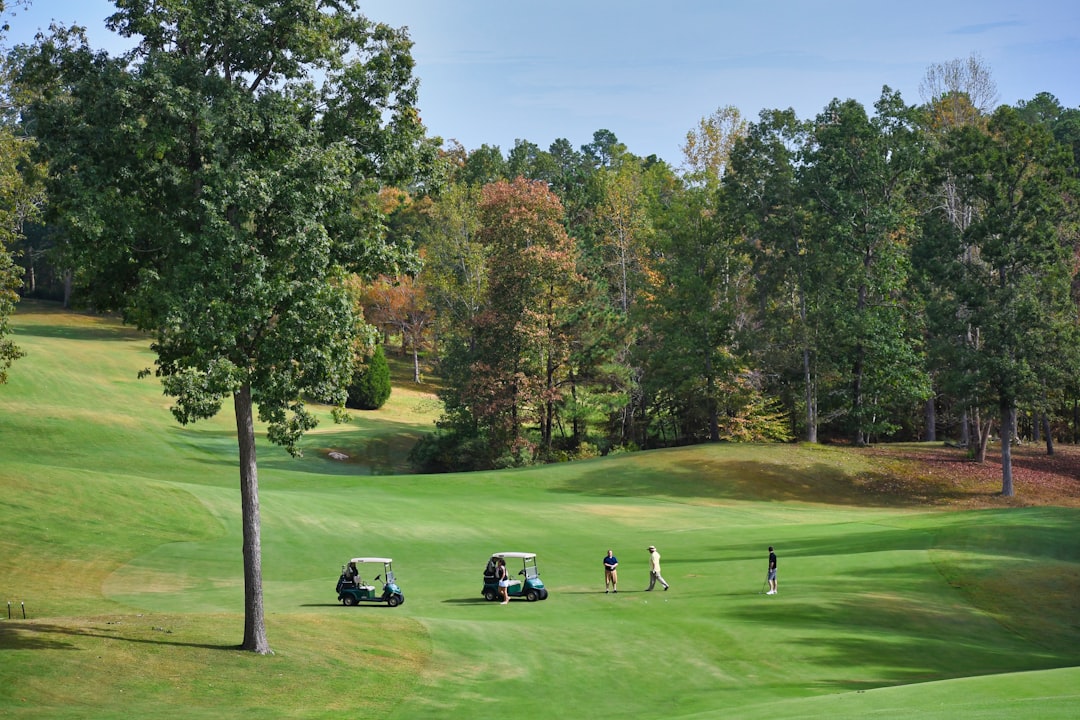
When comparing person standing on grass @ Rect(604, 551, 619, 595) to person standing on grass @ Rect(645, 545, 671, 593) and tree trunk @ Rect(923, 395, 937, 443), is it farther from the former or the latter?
tree trunk @ Rect(923, 395, 937, 443)

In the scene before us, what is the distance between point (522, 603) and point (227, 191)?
50.5 ft

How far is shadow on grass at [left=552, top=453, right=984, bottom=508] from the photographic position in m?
60.0

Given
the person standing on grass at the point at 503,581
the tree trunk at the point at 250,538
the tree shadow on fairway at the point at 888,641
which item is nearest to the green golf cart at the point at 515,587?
the person standing on grass at the point at 503,581

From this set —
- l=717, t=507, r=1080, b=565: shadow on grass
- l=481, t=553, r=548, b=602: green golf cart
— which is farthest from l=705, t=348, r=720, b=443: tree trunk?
l=481, t=553, r=548, b=602: green golf cart

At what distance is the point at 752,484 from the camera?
203 ft

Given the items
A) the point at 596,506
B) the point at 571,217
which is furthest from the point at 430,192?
the point at 571,217

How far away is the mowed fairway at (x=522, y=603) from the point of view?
802 inches

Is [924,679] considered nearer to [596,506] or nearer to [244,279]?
[244,279]

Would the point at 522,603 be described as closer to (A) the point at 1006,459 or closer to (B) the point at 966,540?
(B) the point at 966,540

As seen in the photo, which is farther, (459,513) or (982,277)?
(982,277)

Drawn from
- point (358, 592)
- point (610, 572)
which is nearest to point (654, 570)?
point (610, 572)

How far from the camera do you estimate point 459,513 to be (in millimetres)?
47375

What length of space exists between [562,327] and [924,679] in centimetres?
5005

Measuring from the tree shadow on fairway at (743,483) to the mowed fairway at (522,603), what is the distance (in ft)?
1.13
